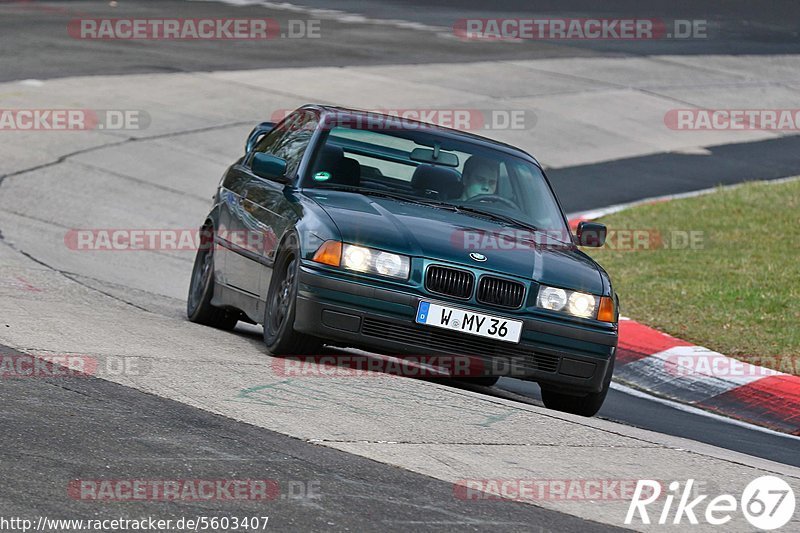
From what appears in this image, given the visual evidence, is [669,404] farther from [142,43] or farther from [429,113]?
[142,43]

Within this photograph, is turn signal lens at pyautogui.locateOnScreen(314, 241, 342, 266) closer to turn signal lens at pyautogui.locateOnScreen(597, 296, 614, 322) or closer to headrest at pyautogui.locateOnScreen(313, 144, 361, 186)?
headrest at pyautogui.locateOnScreen(313, 144, 361, 186)

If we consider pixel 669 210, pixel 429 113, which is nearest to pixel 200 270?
pixel 669 210

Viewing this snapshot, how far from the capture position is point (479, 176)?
9.23 meters

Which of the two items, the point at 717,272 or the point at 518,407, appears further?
the point at 717,272

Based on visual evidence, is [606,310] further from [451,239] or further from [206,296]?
[206,296]

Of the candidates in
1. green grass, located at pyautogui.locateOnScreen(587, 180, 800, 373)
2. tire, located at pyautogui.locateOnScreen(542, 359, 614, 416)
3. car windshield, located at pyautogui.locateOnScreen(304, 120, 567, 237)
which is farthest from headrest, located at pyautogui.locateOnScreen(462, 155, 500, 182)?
green grass, located at pyautogui.locateOnScreen(587, 180, 800, 373)

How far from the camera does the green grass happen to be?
36.2 feet

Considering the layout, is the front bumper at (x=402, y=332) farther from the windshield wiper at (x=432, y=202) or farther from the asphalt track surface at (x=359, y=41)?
the asphalt track surface at (x=359, y=41)

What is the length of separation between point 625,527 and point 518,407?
2090 millimetres

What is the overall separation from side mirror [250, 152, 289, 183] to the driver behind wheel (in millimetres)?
1100

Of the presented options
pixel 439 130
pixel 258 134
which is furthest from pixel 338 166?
pixel 258 134

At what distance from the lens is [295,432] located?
20.8 ft

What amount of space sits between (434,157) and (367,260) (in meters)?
1.53

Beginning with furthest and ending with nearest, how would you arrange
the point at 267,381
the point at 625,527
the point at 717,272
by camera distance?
the point at 717,272, the point at 267,381, the point at 625,527
